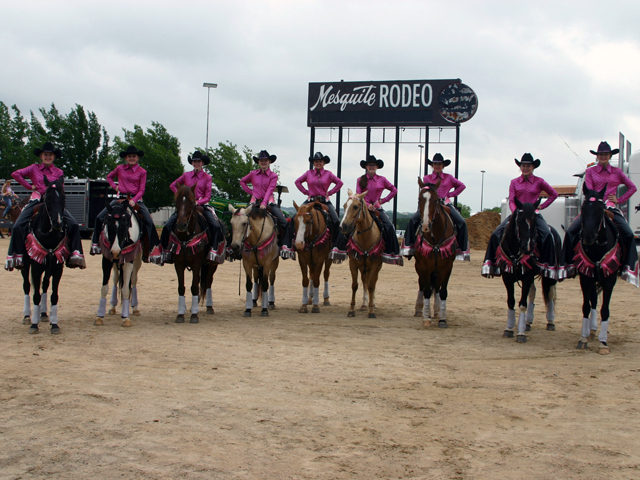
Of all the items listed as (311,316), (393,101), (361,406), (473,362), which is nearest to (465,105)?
(393,101)

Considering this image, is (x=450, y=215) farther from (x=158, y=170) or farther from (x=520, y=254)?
(x=158, y=170)

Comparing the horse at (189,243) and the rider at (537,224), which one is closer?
the rider at (537,224)

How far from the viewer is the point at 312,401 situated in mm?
5855

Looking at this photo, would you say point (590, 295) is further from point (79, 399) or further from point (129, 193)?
point (129, 193)

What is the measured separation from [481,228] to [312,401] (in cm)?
3459

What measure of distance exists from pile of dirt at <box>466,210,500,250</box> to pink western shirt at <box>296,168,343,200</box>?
25.6m

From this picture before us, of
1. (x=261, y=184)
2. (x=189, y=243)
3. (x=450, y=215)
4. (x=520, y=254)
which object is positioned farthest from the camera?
(x=261, y=184)

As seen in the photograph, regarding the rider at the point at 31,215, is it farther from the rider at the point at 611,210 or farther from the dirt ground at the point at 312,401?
the rider at the point at 611,210

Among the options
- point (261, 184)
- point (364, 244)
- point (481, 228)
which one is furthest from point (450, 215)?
point (481, 228)

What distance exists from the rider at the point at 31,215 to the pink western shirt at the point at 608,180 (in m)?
8.06

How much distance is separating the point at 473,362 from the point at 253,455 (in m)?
4.18

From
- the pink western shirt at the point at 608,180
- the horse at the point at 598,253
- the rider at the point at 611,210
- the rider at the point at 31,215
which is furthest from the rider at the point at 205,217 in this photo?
the pink western shirt at the point at 608,180

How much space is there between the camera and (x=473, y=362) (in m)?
7.79

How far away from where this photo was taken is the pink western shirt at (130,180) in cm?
1055
